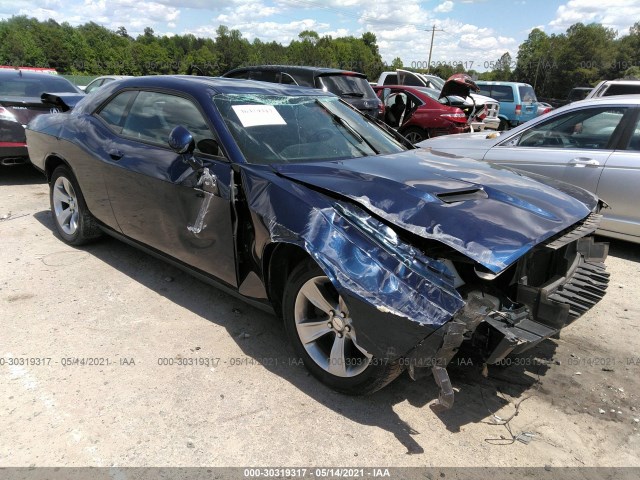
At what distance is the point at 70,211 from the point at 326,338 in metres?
3.37

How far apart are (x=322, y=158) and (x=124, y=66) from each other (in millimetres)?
85103

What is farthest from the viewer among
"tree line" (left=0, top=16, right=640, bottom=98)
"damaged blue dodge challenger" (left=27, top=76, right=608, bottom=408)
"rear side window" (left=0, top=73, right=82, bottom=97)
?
"tree line" (left=0, top=16, right=640, bottom=98)

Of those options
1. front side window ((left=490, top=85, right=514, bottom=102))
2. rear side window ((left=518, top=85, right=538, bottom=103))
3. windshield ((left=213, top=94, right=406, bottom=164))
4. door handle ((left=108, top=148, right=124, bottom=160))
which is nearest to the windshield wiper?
windshield ((left=213, top=94, right=406, bottom=164))

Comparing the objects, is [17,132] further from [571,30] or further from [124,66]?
[124,66]

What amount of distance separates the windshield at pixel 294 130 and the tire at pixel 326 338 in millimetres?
893

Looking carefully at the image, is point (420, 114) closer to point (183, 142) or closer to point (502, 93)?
point (502, 93)

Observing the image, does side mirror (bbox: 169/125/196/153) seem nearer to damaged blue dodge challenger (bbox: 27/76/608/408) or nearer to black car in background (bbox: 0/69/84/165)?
damaged blue dodge challenger (bbox: 27/76/608/408)

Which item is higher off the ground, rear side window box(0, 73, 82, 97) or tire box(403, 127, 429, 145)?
rear side window box(0, 73, 82, 97)

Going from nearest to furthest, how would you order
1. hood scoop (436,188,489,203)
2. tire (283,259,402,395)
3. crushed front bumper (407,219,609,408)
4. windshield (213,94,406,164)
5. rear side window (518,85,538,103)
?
1. crushed front bumper (407,219,609,408)
2. tire (283,259,402,395)
3. hood scoop (436,188,489,203)
4. windshield (213,94,406,164)
5. rear side window (518,85,538,103)

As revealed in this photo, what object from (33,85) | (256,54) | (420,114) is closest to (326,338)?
(33,85)

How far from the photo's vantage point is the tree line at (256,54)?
52312mm

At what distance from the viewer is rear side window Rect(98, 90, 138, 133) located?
4.06 metres

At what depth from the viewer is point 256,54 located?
85.3m

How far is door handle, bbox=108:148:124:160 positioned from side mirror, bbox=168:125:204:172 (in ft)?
3.12
